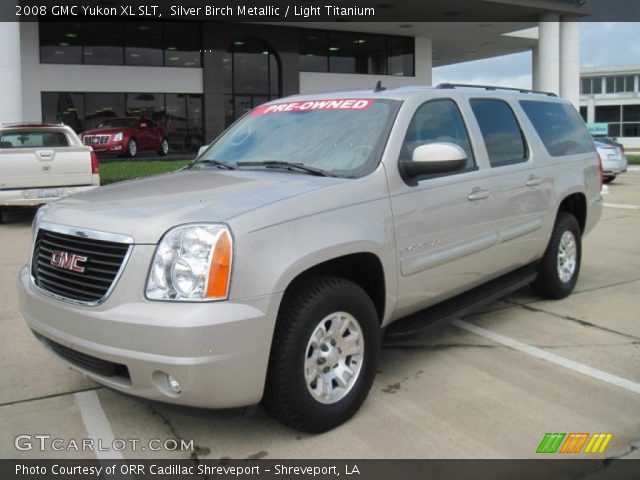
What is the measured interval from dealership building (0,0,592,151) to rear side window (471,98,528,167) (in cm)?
2094

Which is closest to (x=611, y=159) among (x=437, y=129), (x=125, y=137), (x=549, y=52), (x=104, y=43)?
(x=549, y=52)

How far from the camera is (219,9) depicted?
81.1 feet

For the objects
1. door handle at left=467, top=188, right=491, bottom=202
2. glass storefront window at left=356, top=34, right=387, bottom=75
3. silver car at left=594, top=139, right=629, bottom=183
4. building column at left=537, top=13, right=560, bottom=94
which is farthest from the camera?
glass storefront window at left=356, top=34, right=387, bottom=75

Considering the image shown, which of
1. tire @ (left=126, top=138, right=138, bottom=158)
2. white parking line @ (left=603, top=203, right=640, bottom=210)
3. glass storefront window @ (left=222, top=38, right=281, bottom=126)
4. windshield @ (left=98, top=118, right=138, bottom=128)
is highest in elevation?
glass storefront window @ (left=222, top=38, right=281, bottom=126)

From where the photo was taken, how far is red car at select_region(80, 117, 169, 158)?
2223 cm

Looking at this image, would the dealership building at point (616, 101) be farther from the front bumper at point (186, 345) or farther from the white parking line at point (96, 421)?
the front bumper at point (186, 345)

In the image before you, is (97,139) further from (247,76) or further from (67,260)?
(67,260)

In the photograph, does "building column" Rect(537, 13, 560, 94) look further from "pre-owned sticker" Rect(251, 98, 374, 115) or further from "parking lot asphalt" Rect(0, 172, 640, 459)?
"pre-owned sticker" Rect(251, 98, 374, 115)

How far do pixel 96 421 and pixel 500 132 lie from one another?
3.57 meters

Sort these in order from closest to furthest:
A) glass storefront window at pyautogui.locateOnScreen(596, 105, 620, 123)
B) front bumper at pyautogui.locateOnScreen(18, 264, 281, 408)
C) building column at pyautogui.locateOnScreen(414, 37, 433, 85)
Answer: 1. front bumper at pyautogui.locateOnScreen(18, 264, 281, 408)
2. building column at pyautogui.locateOnScreen(414, 37, 433, 85)
3. glass storefront window at pyautogui.locateOnScreen(596, 105, 620, 123)

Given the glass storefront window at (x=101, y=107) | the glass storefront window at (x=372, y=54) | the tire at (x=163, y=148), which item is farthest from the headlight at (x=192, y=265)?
the glass storefront window at (x=372, y=54)

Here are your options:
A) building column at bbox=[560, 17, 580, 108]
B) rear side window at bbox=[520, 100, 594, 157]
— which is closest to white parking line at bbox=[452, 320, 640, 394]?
rear side window at bbox=[520, 100, 594, 157]

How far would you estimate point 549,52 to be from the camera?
28047 millimetres

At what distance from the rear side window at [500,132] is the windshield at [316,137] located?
3.30ft
